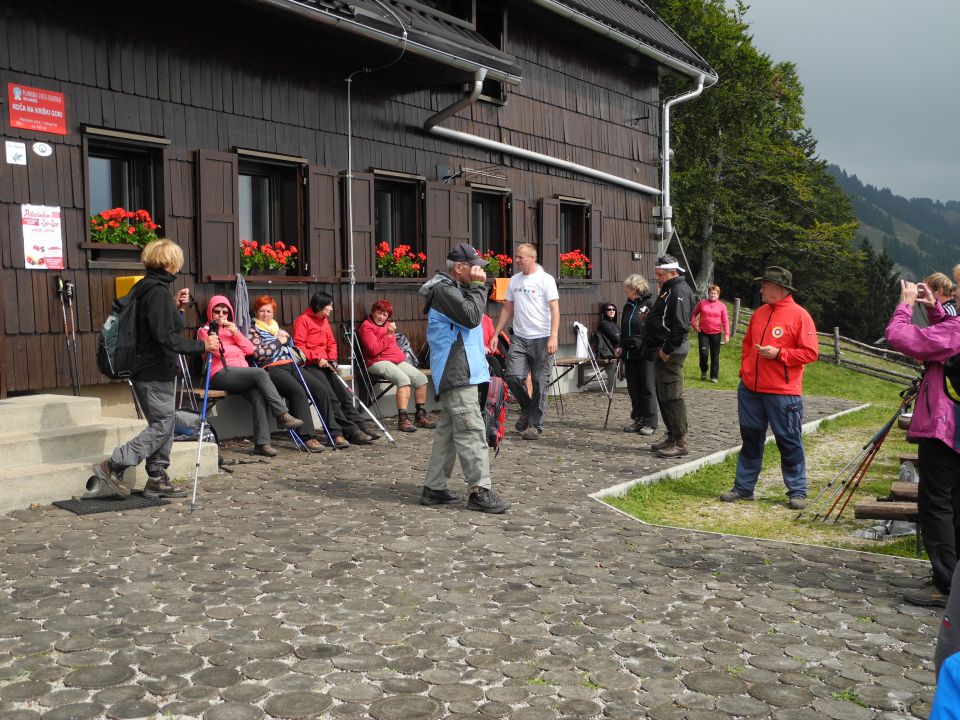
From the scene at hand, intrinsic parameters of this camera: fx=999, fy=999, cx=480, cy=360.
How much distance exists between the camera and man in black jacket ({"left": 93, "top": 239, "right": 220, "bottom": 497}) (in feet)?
23.6

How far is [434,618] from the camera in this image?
4820mm

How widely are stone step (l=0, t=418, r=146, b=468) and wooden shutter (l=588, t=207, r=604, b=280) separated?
9734 millimetres

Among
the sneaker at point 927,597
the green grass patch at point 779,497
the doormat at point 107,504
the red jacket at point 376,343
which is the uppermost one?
the red jacket at point 376,343

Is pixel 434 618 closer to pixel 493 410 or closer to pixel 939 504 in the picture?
pixel 939 504

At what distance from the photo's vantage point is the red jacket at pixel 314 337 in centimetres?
1045

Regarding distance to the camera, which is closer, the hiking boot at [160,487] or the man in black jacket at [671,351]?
the hiking boot at [160,487]

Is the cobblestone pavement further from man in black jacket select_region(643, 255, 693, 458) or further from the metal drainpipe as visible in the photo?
the metal drainpipe

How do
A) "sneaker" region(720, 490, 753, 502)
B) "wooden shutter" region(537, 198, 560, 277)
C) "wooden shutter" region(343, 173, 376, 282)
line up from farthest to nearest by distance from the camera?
1. "wooden shutter" region(537, 198, 560, 277)
2. "wooden shutter" region(343, 173, 376, 282)
3. "sneaker" region(720, 490, 753, 502)

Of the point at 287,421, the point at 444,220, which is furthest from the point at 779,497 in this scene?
the point at 444,220

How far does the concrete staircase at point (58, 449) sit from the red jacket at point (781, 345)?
4516 millimetres

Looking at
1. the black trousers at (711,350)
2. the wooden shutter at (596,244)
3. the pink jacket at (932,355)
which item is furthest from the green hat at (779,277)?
the black trousers at (711,350)

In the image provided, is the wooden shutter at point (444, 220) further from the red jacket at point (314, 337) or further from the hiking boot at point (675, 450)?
the hiking boot at point (675, 450)

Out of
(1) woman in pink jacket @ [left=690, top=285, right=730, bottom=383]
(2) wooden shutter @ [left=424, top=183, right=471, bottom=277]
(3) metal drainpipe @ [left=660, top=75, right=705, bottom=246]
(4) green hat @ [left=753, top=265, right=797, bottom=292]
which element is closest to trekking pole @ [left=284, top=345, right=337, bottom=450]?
(2) wooden shutter @ [left=424, top=183, right=471, bottom=277]

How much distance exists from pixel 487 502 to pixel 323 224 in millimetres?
Answer: 5258
